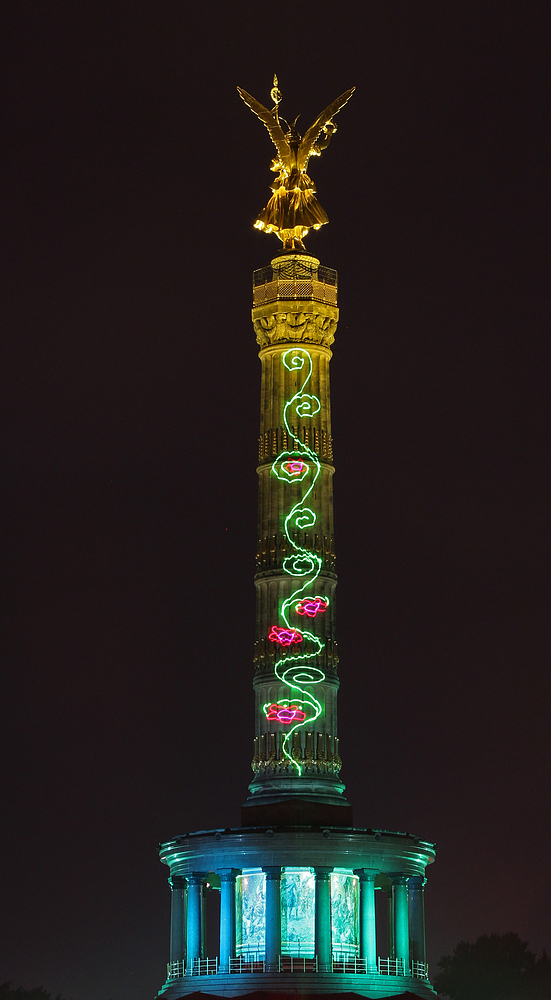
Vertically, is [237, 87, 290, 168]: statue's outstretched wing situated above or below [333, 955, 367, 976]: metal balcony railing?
above

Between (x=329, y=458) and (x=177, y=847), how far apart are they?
19.4 m

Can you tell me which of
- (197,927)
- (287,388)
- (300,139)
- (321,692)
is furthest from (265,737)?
(300,139)

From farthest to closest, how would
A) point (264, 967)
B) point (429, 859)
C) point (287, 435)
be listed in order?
point (287, 435), point (429, 859), point (264, 967)

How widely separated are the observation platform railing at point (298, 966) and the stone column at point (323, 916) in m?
0.41

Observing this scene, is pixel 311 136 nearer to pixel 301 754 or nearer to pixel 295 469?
pixel 295 469

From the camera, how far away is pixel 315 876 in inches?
3036

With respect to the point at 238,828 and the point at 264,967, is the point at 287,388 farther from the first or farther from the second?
the point at 264,967

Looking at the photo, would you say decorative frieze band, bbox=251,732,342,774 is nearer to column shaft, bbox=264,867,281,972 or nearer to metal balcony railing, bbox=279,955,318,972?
column shaft, bbox=264,867,281,972

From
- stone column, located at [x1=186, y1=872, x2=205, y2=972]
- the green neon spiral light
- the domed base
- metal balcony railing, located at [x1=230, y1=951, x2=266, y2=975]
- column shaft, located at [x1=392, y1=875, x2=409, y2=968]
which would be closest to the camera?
the domed base

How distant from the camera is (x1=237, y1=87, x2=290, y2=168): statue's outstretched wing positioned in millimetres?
90250

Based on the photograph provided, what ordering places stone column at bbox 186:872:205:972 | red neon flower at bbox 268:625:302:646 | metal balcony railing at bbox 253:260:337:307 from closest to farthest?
1. stone column at bbox 186:872:205:972
2. red neon flower at bbox 268:625:302:646
3. metal balcony railing at bbox 253:260:337:307

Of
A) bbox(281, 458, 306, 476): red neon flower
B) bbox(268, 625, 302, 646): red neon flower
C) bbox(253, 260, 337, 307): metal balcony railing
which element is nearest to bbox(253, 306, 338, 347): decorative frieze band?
bbox(253, 260, 337, 307): metal balcony railing

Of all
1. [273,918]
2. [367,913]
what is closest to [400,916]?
[367,913]

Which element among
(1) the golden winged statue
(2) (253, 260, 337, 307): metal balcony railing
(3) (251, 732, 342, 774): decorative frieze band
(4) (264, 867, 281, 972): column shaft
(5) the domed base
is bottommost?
(5) the domed base
